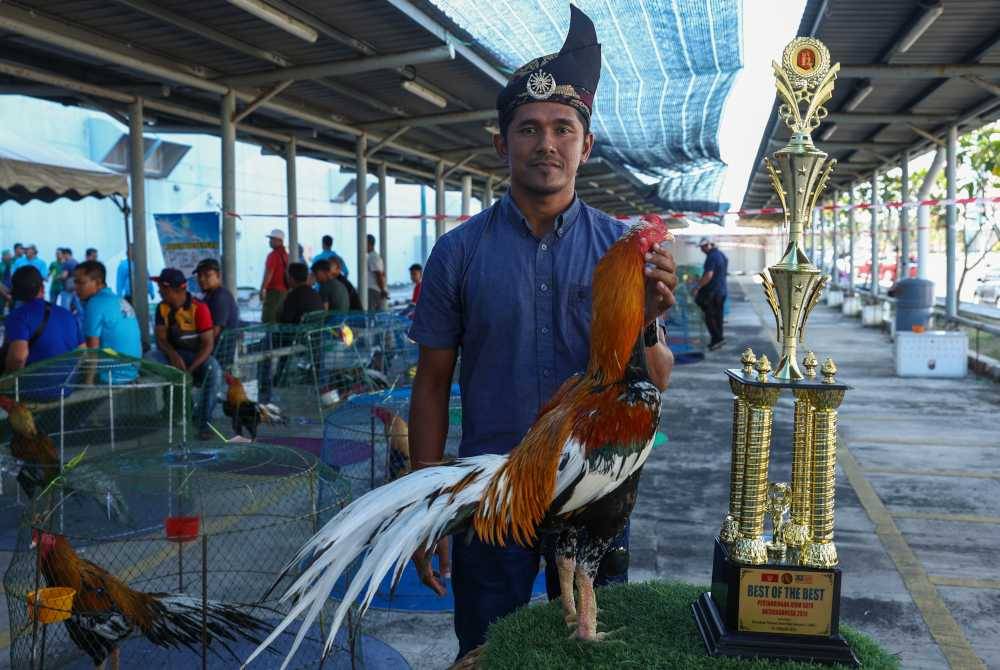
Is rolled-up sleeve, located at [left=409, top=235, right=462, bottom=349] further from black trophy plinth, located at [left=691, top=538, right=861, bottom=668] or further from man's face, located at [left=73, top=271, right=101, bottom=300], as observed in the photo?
man's face, located at [left=73, top=271, right=101, bottom=300]

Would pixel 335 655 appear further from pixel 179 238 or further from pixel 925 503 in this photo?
pixel 179 238

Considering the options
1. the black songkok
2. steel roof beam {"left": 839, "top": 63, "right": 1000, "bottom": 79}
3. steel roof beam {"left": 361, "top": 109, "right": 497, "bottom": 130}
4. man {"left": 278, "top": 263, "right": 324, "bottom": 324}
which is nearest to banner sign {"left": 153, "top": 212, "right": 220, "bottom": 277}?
man {"left": 278, "top": 263, "right": 324, "bottom": 324}

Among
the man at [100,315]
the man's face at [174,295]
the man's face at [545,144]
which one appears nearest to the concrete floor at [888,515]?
the man's face at [545,144]

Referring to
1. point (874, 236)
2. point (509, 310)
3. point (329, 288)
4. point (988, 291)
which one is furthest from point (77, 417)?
point (988, 291)

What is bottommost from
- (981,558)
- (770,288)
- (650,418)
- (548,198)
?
(981,558)

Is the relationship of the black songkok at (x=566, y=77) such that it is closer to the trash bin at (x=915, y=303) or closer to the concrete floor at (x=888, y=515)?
the concrete floor at (x=888, y=515)

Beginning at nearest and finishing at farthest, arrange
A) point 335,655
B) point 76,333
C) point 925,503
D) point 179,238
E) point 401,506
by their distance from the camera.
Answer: point 401,506
point 335,655
point 925,503
point 76,333
point 179,238

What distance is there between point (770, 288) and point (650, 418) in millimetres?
622

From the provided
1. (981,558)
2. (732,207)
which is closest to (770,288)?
(981,558)

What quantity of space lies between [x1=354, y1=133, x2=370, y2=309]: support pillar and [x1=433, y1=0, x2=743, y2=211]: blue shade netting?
384 cm

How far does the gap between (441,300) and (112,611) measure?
1.94 m

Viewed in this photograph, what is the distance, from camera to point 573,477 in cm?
187

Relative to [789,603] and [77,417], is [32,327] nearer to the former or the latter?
[77,417]

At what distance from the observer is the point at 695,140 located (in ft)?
50.2
